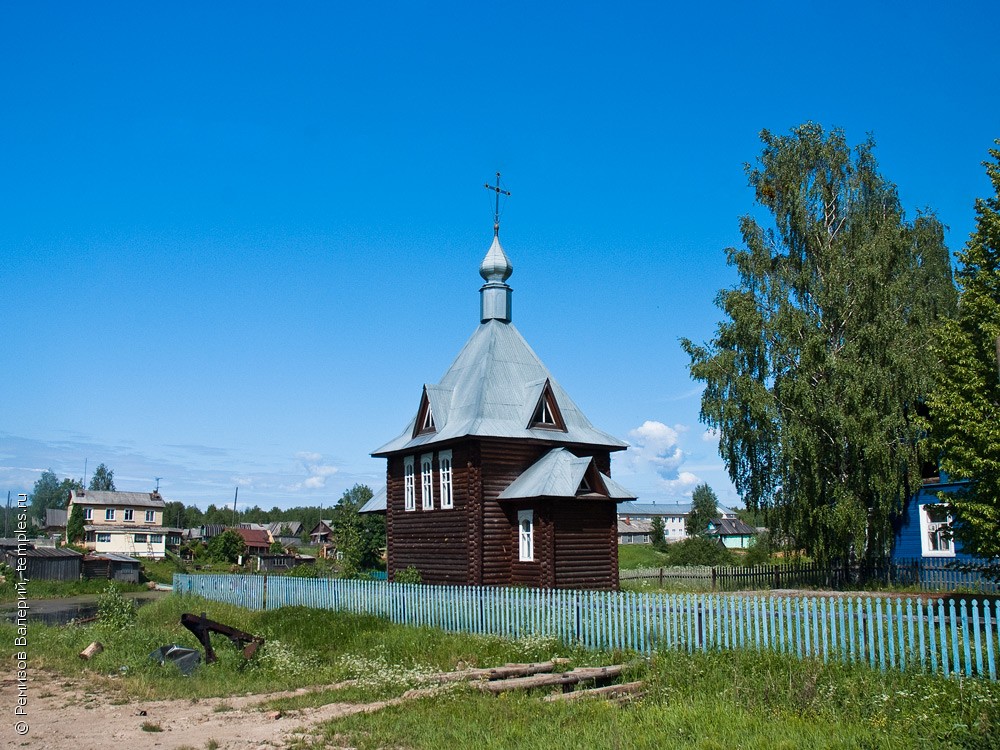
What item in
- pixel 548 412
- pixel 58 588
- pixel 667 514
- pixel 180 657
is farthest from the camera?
pixel 667 514

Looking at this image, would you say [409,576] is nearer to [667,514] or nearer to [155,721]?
[155,721]

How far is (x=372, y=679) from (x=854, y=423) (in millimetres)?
17865

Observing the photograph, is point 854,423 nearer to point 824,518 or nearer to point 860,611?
point 824,518

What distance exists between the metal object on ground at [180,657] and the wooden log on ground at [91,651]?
5.57 feet

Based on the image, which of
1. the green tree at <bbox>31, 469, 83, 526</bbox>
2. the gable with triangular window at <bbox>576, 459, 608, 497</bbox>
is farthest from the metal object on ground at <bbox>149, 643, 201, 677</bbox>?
the green tree at <bbox>31, 469, 83, 526</bbox>

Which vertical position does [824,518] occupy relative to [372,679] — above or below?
above

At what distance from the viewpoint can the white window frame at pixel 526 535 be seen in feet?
78.1

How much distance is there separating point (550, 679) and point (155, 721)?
16.7ft

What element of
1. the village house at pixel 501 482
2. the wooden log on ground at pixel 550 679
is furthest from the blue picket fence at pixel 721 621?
the village house at pixel 501 482

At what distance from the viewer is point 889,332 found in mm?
26484

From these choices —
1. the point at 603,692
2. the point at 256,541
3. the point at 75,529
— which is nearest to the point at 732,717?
the point at 603,692

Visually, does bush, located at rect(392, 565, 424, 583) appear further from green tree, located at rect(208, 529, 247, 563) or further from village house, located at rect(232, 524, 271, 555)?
village house, located at rect(232, 524, 271, 555)

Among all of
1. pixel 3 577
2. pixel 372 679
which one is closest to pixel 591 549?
pixel 372 679

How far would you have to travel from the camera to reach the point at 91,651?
16266 millimetres
